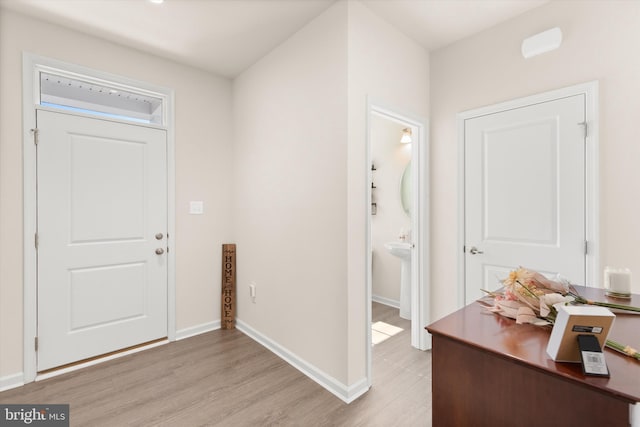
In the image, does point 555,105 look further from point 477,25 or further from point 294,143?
point 294,143

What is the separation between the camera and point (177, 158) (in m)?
3.10

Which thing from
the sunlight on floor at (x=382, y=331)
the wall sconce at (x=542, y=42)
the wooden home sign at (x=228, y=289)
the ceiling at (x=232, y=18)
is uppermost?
the ceiling at (x=232, y=18)

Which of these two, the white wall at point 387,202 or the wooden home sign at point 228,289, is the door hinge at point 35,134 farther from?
the white wall at point 387,202

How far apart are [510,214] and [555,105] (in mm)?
833

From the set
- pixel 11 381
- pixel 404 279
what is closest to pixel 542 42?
pixel 404 279

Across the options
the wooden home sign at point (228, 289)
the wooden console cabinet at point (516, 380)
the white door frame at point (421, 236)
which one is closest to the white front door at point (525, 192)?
the white door frame at point (421, 236)

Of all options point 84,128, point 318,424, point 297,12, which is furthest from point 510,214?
point 84,128

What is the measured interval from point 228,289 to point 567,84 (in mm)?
3516

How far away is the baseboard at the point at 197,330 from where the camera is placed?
3.11m

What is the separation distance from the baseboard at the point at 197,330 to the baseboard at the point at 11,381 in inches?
44.5

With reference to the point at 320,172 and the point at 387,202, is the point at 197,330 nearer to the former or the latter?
the point at 320,172

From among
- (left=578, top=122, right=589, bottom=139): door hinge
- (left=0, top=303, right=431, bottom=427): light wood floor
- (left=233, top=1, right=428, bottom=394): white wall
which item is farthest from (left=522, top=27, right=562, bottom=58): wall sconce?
(left=0, top=303, right=431, bottom=427): light wood floor

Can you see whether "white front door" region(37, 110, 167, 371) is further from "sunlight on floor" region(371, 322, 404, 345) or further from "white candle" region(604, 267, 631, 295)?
"white candle" region(604, 267, 631, 295)

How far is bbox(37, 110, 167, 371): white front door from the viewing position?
244 centimetres
